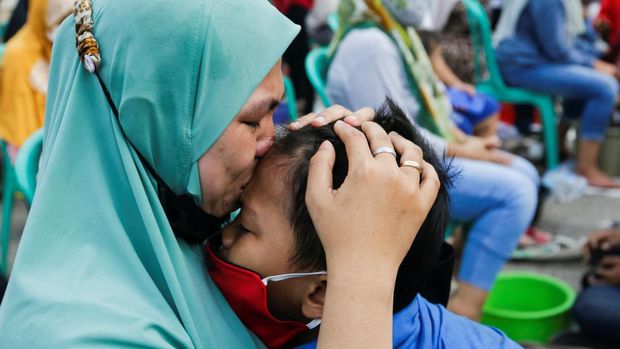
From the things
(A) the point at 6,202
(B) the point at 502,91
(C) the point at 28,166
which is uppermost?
(C) the point at 28,166

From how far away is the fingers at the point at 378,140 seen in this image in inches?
43.9

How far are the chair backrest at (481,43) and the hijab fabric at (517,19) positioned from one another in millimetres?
168

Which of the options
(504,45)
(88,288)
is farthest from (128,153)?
(504,45)

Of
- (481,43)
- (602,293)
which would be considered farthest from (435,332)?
(481,43)

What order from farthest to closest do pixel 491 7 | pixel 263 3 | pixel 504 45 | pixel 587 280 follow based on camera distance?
pixel 491 7
pixel 504 45
pixel 587 280
pixel 263 3

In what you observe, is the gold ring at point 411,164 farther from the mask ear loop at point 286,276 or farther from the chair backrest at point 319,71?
the chair backrest at point 319,71

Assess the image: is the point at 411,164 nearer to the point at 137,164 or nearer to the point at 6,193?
the point at 137,164

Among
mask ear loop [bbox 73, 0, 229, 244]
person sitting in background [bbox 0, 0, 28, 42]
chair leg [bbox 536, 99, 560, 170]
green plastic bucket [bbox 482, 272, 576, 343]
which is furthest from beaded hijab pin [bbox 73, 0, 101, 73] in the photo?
chair leg [bbox 536, 99, 560, 170]

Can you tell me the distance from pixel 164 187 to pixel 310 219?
0.26 meters

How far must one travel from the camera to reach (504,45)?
483 centimetres

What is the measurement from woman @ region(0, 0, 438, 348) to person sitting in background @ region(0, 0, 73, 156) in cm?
219

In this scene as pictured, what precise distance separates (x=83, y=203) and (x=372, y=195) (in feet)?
1.46

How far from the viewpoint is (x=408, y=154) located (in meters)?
1.17

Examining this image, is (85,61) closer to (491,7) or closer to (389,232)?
(389,232)
